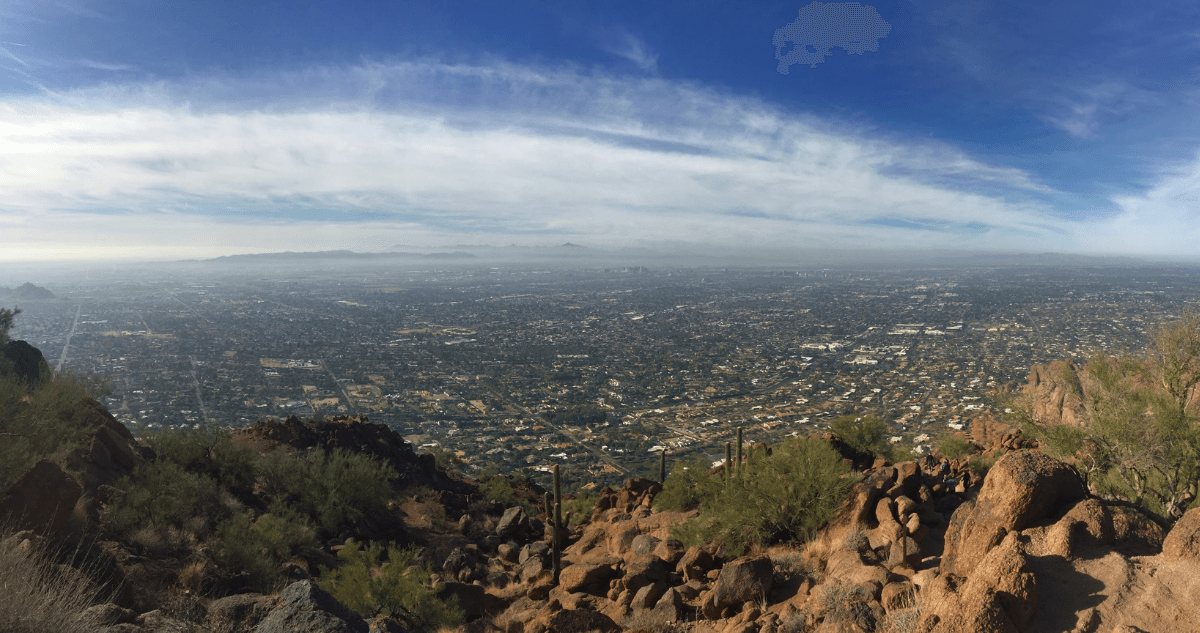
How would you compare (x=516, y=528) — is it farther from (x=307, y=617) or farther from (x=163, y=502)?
(x=307, y=617)

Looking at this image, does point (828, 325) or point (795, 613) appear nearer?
point (795, 613)

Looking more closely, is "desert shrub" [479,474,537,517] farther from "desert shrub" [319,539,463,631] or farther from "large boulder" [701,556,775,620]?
"large boulder" [701,556,775,620]

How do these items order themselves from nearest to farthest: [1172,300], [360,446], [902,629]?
[902,629], [360,446], [1172,300]

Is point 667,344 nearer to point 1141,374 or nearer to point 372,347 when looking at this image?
point 372,347

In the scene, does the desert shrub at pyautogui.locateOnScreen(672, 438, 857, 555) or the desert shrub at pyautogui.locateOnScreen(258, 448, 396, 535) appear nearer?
the desert shrub at pyautogui.locateOnScreen(672, 438, 857, 555)

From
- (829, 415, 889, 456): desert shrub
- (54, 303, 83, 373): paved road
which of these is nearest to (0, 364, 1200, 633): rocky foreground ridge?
(829, 415, 889, 456): desert shrub

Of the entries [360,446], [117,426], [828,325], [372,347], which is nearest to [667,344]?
[828,325]
